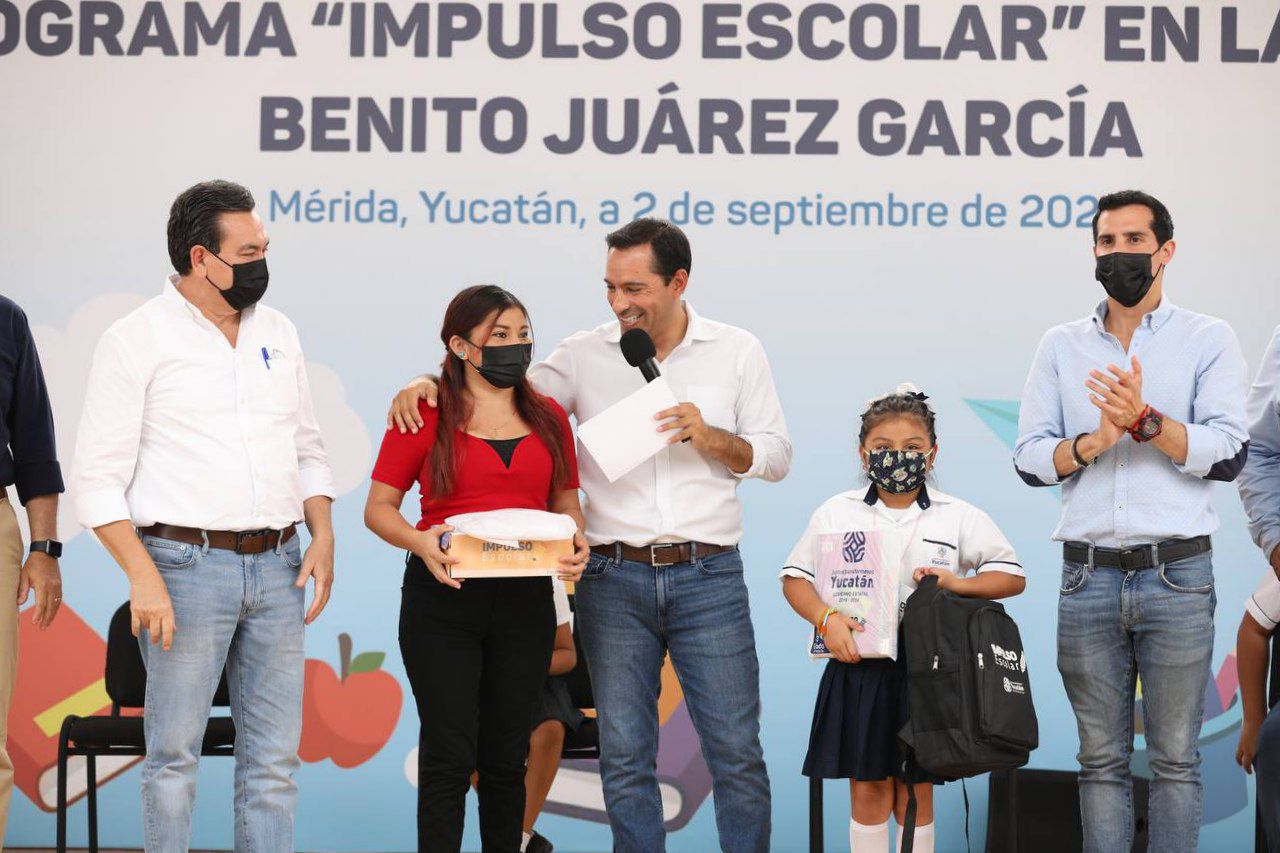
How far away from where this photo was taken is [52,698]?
5.05m

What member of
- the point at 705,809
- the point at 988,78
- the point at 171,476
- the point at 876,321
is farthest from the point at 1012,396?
the point at 171,476

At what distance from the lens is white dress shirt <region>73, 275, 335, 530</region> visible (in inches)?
119

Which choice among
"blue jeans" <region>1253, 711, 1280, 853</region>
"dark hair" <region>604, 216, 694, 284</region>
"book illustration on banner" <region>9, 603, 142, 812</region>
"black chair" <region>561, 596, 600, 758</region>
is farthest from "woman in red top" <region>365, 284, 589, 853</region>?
"book illustration on banner" <region>9, 603, 142, 812</region>

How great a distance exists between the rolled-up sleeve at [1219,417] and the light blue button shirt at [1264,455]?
22 cm

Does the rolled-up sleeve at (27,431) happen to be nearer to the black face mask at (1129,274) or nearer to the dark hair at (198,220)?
the dark hair at (198,220)

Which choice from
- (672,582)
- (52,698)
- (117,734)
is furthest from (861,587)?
(52,698)

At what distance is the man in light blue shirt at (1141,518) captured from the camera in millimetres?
3396

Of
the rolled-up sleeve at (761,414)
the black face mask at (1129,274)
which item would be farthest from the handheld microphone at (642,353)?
the black face mask at (1129,274)

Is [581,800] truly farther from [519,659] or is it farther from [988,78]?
[988,78]

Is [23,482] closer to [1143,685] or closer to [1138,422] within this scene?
[1138,422]

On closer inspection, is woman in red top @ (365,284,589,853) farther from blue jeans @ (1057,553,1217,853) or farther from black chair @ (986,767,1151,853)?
black chair @ (986,767,1151,853)

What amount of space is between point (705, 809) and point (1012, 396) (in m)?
1.84

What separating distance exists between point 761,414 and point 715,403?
5.2 inches

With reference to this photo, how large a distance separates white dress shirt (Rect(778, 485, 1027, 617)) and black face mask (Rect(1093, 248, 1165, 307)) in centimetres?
66
